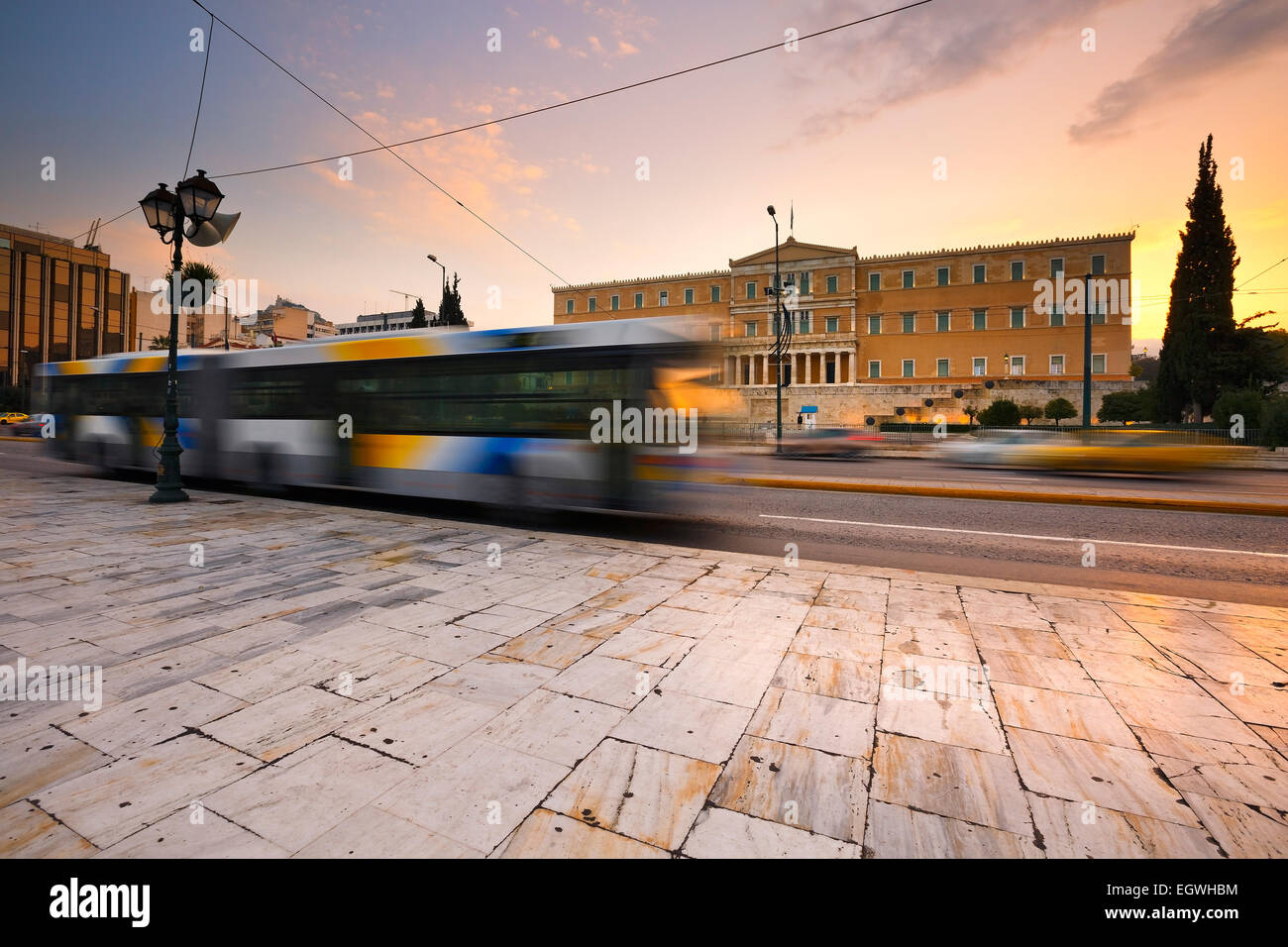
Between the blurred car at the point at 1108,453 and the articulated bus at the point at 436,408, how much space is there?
1204 centimetres

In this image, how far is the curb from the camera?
360 inches

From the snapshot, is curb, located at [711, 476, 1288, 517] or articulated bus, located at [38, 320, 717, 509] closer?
articulated bus, located at [38, 320, 717, 509]

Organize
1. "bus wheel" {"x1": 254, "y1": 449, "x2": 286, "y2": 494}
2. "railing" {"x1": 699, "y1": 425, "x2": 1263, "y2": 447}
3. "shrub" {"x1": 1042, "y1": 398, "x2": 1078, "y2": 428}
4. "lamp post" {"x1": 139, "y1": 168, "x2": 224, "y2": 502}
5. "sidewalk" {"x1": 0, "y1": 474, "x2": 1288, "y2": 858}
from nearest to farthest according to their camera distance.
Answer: "sidewalk" {"x1": 0, "y1": 474, "x2": 1288, "y2": 858} < "railing" {"x1": 699, "y1": 425, "x2": 1263, "y2": 447} < "lamp post" {"x1": 139, "y1": 168, "x2": 224, "y2": 502} < "bus wheel" {"x1": 254, "y1": 449, "x2": 286, "y2": 494} < "shrub" {"x1": 1042, "y1": 398, "x2": 1078, "y2": 428}

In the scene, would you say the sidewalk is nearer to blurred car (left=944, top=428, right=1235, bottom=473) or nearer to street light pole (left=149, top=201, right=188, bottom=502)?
street light pole (left=149, top=201, right=188, bottom=502)

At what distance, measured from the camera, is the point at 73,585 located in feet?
16.6

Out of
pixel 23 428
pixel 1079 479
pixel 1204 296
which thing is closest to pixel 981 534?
pixel 1079 479

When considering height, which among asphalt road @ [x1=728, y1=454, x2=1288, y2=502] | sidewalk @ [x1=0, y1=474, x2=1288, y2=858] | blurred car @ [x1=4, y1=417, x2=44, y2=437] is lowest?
sidewalk @ [x1=0, y1=474, x2=1288, y2=858]

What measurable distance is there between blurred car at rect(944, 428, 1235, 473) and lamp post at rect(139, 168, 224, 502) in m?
19.1

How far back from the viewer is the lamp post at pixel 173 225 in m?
9.12

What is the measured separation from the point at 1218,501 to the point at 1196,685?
9.42 m

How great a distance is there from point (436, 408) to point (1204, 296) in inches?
1833

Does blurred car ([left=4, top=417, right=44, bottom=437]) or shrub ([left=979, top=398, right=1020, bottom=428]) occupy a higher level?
shrub ([left=979, top=398, right=1020, bottom=428])

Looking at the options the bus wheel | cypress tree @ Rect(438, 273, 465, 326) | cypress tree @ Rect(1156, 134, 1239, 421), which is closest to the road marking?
the bus wheel

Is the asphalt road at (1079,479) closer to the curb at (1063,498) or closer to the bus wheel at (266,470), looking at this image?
the curb at (1063,498)
